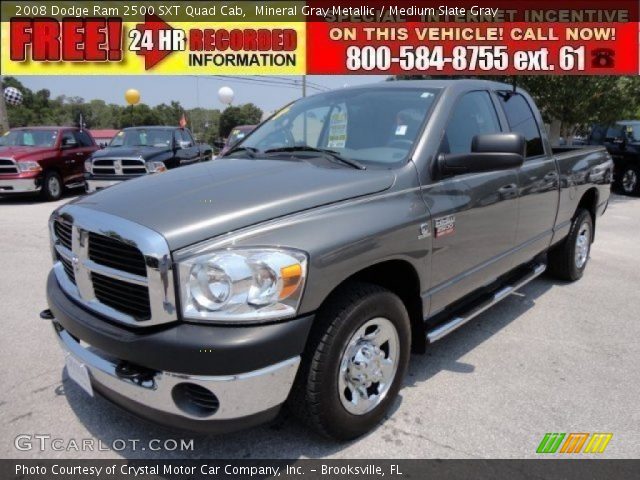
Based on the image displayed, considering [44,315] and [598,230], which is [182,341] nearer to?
[44,315]

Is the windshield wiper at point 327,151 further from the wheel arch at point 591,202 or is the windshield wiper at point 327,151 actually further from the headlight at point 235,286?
the wheel arch at point 591,202

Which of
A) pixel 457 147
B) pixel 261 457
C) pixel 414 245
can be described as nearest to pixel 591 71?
pixel 457 147

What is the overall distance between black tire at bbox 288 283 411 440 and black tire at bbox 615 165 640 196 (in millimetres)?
12357

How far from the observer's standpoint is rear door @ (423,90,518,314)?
2.90 metres

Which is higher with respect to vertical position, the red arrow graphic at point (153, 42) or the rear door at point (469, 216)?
the red arrow graphic at point (153, 42)

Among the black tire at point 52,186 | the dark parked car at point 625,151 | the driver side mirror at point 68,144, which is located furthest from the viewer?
the driver side mirror at point 68,144

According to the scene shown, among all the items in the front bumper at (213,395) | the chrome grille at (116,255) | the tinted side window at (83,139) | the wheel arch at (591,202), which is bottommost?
the front bumper at (213,395)

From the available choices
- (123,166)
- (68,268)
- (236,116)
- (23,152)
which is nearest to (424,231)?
(68,268)

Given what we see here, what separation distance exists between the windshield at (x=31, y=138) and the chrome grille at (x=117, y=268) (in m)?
11.3

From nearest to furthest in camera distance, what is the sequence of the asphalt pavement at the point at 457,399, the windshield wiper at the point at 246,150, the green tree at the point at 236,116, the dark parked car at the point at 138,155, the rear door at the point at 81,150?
the asphalt pavement at the point at 457,399 → the windshield wiper at the point at 246,150 → the dark parked car at the point at 138,155 → the rear door at the point at 81,150 → the green tree at the point at 236,116

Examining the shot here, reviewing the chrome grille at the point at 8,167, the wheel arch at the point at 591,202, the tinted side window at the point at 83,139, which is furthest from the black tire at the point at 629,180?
the chrome grille at the point at 8,167

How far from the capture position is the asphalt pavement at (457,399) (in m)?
2.55

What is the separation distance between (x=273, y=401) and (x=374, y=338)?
26.1 inches
